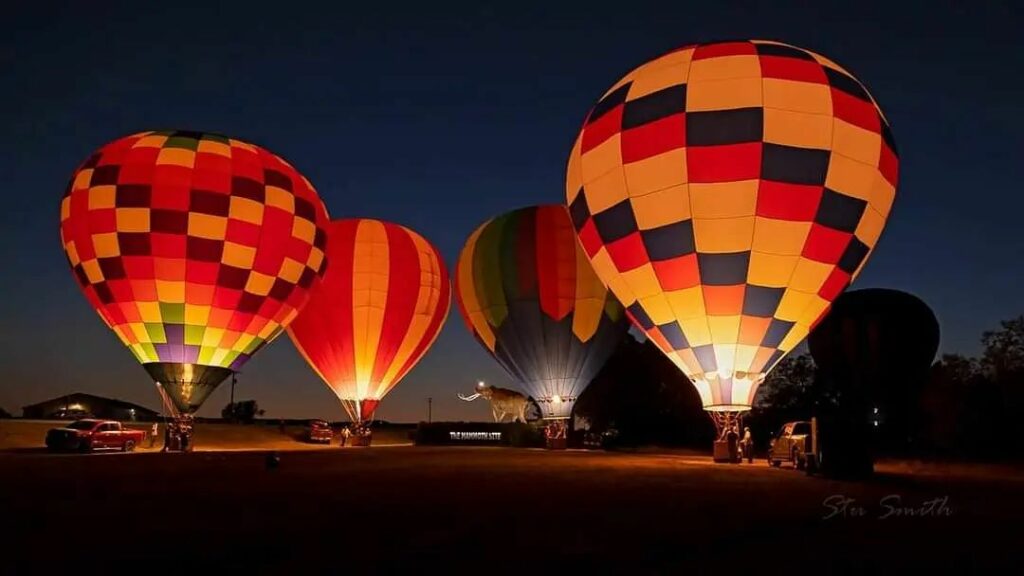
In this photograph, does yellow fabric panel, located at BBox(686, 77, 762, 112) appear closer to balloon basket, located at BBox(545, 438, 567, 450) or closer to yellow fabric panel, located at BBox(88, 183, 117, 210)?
balloon basket, located at BBox(545, 438, 567, 450)

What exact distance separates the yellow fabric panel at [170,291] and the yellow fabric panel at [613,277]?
947cm

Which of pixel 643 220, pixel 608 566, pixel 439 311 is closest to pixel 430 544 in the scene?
pixel 608 566

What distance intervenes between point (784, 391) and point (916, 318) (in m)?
7.60

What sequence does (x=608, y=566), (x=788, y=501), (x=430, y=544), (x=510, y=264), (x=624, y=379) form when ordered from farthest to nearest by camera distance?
(x=624, y=379) < (x=510, y=264) < (x=788, y=501) < (x=430, y=544) < (x=608, y=566)

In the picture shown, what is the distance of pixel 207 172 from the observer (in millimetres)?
17812

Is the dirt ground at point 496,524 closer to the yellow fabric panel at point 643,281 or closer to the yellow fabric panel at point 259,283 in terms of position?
the yellow fabric panel at point 643,281

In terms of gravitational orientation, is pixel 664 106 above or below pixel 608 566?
above

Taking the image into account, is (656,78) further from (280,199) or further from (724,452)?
(280,199)

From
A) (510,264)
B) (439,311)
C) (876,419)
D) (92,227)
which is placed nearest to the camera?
(92,227)

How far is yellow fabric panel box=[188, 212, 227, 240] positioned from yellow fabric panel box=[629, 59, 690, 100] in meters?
9.77

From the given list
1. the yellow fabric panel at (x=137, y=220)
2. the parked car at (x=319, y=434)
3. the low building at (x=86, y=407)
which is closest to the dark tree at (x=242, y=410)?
the low building at (x=86, y=407)

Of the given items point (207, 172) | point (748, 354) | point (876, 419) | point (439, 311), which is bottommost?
point (876, 419)

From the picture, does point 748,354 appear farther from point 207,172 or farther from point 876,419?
point 876,419

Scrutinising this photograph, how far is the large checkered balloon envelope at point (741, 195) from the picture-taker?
45.0 feet
